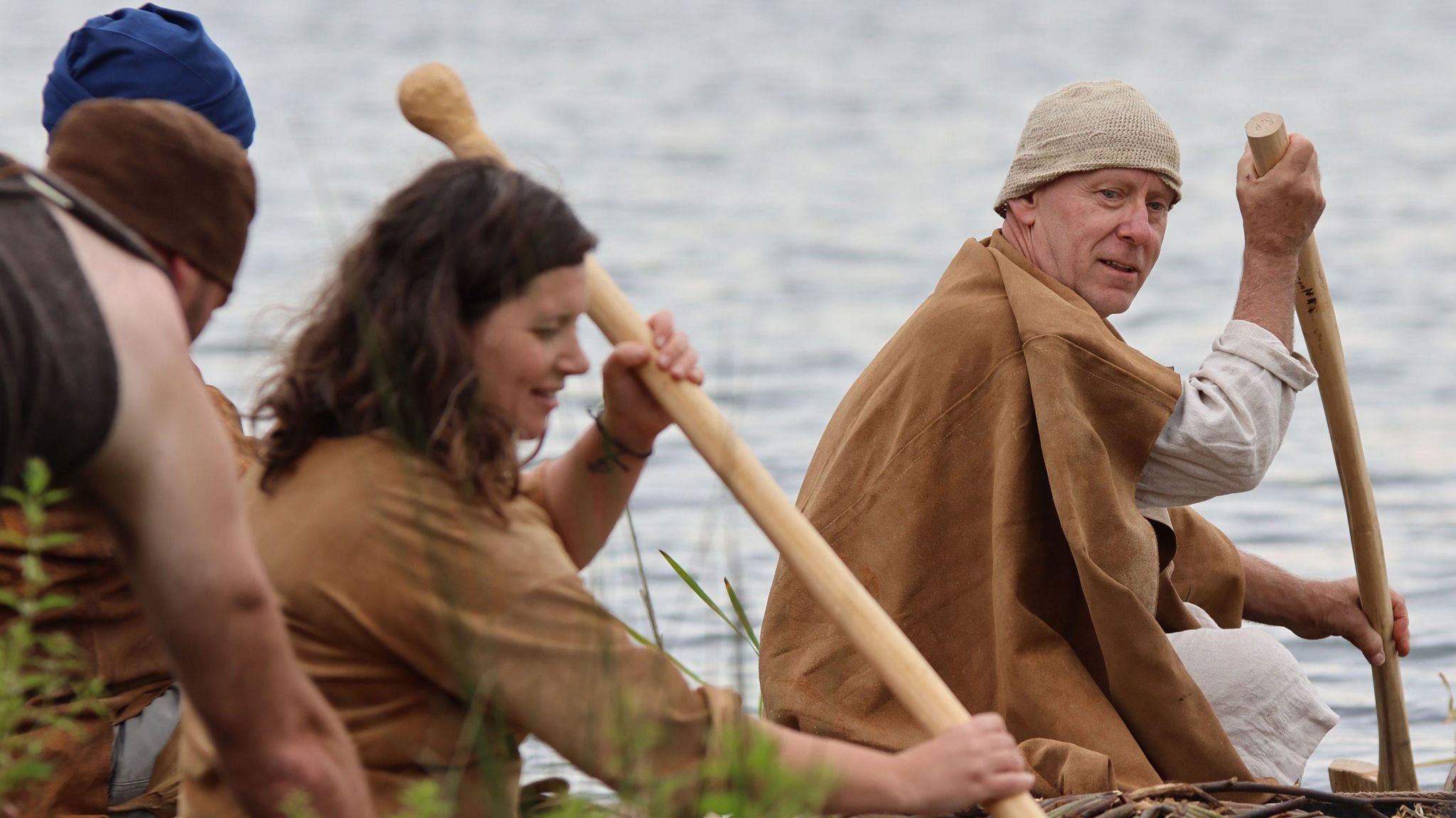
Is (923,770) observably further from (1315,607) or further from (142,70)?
(1315,607)

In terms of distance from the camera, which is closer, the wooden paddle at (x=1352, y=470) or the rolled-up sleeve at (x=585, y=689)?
the rolled-up sleeve at (x=585, y=689)

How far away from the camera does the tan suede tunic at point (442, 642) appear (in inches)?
94.4

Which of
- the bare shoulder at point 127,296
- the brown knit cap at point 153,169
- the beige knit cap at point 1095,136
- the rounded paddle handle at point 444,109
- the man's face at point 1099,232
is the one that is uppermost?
the beige knit cap at point 1095,136

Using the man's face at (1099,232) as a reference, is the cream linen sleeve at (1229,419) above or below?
below

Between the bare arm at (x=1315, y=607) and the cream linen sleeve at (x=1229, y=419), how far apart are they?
73 centimetres

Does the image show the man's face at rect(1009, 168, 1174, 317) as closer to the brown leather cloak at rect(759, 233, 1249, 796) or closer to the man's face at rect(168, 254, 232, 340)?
the brown leather cloak at rect(759, 233, 1249, 796)

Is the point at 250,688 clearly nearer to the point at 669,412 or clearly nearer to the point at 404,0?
the point at 669,412

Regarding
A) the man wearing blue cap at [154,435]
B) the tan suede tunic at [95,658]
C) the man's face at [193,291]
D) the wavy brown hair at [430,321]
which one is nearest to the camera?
the man wearing blue cap at [154,435]

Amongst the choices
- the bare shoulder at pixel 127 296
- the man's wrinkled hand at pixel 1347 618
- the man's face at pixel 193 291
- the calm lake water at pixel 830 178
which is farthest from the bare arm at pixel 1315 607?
the bare shoulder at pixel 127 296

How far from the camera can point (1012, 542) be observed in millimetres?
3771

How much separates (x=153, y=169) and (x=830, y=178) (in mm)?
19451

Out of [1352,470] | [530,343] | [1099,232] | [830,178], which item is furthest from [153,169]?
[830,178]

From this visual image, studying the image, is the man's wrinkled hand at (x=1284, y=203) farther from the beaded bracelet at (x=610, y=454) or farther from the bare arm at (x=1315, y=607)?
the beaded bracelet at (x=610, y=454)

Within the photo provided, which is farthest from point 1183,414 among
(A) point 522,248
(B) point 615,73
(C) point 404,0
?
(C) point 404,0
